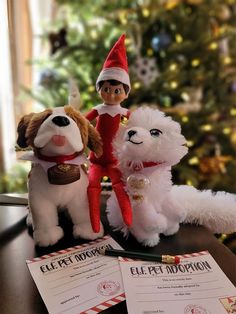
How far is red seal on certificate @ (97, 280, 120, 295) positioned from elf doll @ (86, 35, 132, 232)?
0.11 metres

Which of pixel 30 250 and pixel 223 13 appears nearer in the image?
pixel 30 250

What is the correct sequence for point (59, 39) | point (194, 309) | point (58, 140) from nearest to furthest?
point (194, 309)
point (58, 140)
point (59, 39)

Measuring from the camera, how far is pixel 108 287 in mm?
486

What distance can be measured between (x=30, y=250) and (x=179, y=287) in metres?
0.27

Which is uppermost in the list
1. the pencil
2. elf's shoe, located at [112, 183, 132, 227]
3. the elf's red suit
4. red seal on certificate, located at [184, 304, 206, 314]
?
the elf's red suit

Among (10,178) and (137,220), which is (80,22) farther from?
(137,220)

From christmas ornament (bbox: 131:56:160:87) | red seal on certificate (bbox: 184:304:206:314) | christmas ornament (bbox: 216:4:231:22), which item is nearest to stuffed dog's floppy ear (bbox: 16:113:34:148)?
red seal on certificate (bbox: 184:304:206:314)

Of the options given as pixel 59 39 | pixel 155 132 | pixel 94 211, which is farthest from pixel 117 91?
pixel 59 39

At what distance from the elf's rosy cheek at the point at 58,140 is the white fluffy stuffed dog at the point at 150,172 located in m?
0.10

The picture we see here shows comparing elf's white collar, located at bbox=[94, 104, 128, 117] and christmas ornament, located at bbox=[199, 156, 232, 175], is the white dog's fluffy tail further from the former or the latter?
christmas ornament, located at bbox=[199, 156, 232, 175]

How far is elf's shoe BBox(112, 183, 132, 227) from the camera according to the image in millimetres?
575

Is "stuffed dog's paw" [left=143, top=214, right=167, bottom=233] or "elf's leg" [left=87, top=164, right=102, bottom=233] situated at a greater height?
"elf's leg" [left=87, top=164, right=102, bottom=233]

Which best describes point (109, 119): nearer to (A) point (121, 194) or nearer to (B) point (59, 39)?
(A) point (121, 194)

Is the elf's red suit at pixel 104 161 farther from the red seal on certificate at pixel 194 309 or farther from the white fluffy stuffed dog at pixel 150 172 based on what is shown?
the red seal on certificate at pixel 194 309
